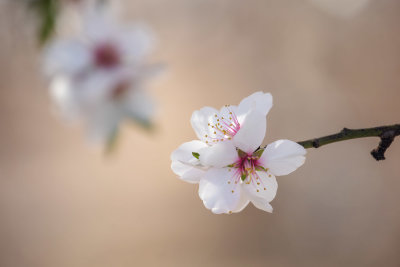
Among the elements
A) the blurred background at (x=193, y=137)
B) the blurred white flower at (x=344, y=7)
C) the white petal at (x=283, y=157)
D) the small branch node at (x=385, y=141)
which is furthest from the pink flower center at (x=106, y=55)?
the blurred white flower at (x=344, y=7)

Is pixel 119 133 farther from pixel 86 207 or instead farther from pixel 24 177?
pixel 24 177

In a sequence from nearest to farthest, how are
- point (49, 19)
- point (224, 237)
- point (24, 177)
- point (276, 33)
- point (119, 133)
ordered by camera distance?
point (119, 133)
point (49, 19)
point (224, 237)
point (24, 177)
point (276, 33)

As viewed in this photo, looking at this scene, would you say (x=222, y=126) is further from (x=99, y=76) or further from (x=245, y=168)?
(x=99, y=76)

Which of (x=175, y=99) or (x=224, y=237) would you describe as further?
(x=175, y=99)

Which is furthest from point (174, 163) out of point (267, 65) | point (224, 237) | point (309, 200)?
point (267, 65)

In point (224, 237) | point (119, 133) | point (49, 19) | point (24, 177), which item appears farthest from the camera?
point (24, 177)

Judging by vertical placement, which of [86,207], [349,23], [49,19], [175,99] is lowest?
[49,19]
